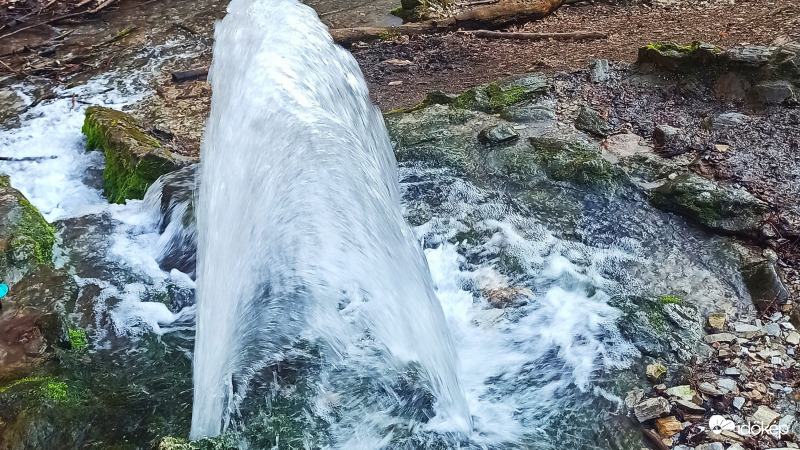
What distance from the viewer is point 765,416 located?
300cm

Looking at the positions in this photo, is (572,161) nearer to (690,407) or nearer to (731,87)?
(731,87)

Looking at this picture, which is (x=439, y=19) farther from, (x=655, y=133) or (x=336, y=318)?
(x=336, y=318)

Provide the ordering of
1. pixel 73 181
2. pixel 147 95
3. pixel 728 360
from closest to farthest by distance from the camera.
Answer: pixel 728 360
pixel 73 181
pixel 147 95

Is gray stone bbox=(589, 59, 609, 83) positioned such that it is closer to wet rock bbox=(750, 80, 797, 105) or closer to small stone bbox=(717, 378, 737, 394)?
wet rock bbox=(750, 80, 797, 105)

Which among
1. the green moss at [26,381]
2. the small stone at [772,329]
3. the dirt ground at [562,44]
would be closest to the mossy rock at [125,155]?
the green moss at [26,381]

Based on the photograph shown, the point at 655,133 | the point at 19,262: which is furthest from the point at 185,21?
the point at 655,133

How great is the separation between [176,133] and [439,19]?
182 inches

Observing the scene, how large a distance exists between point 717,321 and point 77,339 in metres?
4.08

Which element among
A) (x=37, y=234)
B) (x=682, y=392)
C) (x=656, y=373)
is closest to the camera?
(x=682, y=392)

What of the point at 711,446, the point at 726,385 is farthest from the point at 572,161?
the point at 711,446

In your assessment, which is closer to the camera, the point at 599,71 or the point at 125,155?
the point at 125,155

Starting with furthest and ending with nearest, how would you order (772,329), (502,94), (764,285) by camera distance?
(502,94) < (764,285) < (772,329)

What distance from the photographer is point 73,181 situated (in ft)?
20.3

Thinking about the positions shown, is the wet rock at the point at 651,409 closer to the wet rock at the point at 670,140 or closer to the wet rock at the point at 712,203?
the wet rock at the point at 712,203
